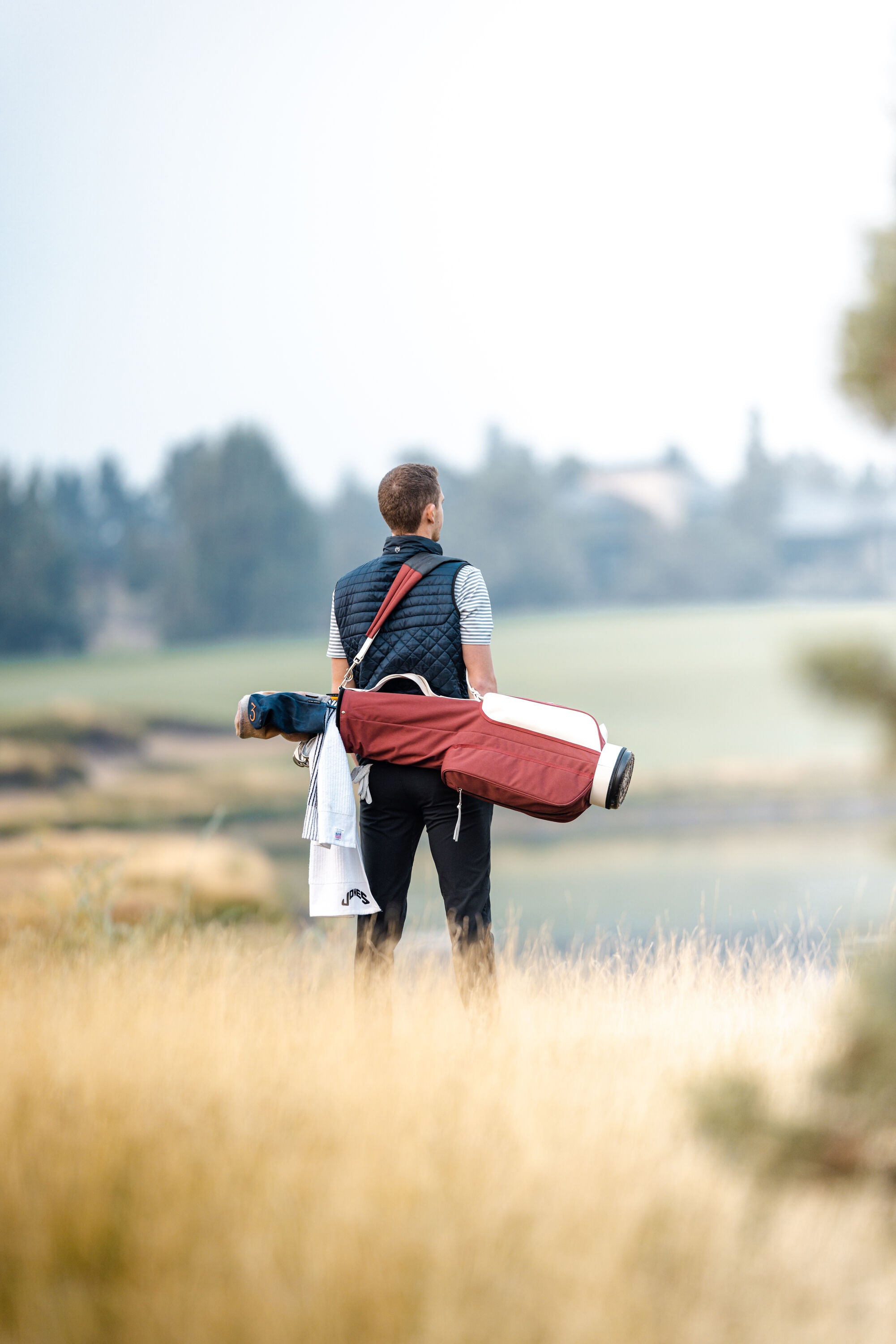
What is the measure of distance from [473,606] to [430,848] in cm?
70

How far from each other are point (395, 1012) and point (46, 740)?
802 inches

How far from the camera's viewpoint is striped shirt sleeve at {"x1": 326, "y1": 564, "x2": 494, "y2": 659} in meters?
3.25

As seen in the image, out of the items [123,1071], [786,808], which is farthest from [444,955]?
[786,808]

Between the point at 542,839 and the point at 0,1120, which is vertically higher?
the point at 0,1120

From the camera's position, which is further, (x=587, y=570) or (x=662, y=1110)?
(x=587, y=570)

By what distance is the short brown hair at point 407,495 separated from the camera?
3.28 metres

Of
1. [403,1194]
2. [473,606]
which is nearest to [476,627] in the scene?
[473,606]

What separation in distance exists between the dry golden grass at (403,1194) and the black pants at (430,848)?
0.31m

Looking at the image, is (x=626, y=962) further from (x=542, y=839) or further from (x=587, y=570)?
(x=587, y=570)

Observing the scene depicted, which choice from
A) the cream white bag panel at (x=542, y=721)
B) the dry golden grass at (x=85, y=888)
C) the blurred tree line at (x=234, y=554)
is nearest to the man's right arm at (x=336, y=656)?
the cream white bag panel at (x=542, y=721)

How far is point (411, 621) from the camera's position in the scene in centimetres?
328

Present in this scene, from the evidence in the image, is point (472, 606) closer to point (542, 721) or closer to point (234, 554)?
point (542, 721)

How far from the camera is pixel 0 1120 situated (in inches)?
108

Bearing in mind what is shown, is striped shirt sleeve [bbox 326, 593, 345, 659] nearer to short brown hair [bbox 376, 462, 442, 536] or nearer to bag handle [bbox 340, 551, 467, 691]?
bag handle [bbox 340, 551, 467, 691]
